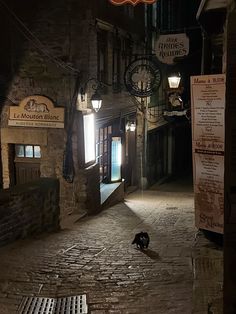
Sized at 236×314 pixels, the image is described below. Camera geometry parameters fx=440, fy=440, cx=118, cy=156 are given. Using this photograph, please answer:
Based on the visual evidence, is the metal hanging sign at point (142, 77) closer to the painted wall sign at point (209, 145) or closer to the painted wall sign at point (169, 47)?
the painted wall sign at point (169, 47)

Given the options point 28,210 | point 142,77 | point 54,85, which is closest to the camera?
point 28,210

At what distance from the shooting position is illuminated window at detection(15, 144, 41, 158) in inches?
561

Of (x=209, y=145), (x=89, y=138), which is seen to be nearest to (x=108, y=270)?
(x=209, y=145)

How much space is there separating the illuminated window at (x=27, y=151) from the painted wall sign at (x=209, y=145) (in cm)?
845

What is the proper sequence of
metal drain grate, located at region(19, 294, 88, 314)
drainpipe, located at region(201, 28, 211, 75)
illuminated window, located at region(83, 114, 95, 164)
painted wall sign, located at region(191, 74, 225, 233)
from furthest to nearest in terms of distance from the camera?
illuminated window, located at region(83, 114, 95, 164)
drainpipe, located at region(201, 28, 211, 75)
painted wall sign, located at region(191, 74, 225, 233)
metal drain grate, located at region(19, 294, 88, 314)

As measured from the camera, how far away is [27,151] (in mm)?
14391

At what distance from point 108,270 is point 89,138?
7144mm

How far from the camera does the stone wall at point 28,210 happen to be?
339 inches

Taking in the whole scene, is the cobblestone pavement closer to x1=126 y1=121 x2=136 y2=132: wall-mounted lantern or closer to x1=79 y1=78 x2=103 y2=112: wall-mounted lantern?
x1=79 y1=78 x2=103 y2=112: wall-mounted lantern

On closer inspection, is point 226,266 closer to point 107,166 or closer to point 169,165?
point 107,166

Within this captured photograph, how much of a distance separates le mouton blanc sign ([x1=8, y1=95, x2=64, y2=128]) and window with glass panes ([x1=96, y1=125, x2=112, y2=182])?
2931 millimetres

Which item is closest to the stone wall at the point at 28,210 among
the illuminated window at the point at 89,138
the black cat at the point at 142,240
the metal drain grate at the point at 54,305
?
the black cat at the point at 142,240

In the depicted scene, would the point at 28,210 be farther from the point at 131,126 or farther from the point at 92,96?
the point at 131,126

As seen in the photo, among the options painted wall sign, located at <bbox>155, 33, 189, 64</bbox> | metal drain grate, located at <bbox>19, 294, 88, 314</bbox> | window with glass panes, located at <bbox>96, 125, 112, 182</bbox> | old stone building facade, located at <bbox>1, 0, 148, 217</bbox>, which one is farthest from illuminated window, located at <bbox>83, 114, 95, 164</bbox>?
metal drain grate, located at <bbox>19, 294, 88, 314</bbox>
